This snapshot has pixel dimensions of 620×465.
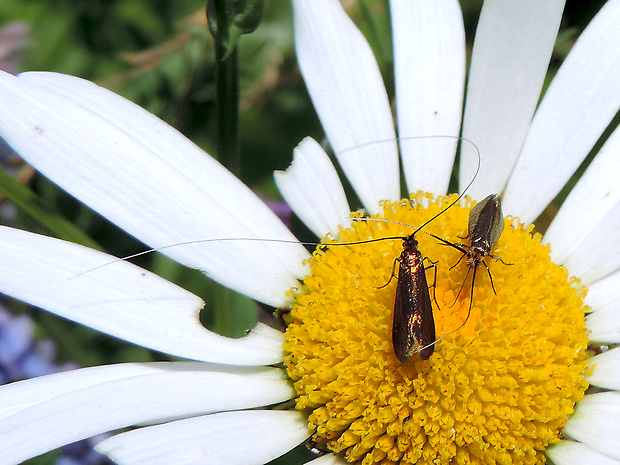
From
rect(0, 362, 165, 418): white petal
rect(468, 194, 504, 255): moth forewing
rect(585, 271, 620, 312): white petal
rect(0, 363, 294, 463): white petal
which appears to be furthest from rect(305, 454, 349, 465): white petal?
rect(585, 271, 620, 312): white petal

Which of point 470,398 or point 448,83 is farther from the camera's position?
point 448,83

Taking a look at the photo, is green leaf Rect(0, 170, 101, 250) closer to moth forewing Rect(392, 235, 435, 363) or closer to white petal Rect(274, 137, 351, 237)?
white petal Rect(274, 137, 351, 237)

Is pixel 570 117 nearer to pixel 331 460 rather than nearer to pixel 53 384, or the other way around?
pixel 331 460

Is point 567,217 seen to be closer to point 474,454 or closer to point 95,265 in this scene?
point 474,454

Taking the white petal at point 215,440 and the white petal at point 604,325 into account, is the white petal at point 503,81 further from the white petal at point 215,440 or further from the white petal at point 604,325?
the white petal at point 215,440

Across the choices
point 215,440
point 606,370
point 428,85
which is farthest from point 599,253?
point 215,440

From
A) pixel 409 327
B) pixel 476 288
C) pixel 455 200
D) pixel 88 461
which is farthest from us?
pixel 88 461

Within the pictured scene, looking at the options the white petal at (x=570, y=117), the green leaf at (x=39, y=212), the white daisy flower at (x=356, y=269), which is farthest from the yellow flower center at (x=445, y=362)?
the green leaf at (x=39, y=212)

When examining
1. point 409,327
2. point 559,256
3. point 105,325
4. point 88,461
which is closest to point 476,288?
point 409,327
